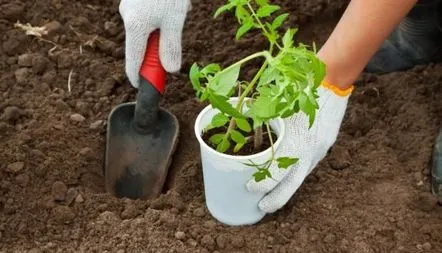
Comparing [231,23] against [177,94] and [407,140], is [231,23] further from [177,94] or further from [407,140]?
[407,140]

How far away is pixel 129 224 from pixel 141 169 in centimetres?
23

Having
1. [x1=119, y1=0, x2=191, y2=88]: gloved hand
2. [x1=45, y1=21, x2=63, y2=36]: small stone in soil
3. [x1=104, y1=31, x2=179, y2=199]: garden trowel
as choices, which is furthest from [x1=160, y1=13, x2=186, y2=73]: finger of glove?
[x1=45, y1=21, x2=63, y2=36]: small stone in soil

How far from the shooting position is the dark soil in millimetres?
1656

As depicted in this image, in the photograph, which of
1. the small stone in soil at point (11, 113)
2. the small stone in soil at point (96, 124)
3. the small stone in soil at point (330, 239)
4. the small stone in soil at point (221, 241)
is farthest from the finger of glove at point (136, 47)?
the small stone in soil at point (330, 239)

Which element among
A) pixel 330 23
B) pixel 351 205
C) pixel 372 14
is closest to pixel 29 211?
pixel 351 205

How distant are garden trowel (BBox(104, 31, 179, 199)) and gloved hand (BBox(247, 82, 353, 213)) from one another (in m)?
0.36

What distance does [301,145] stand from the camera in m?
1.56

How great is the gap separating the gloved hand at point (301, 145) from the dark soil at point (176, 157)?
11cm

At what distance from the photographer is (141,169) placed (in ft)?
6.14

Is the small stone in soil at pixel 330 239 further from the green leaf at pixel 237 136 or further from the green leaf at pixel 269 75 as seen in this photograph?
the green leaf at pixel 269 75

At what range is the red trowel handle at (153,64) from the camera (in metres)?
1.75

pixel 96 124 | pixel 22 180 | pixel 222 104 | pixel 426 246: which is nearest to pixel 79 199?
pixel 22 180

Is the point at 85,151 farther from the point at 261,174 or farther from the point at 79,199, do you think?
the point at 261,174

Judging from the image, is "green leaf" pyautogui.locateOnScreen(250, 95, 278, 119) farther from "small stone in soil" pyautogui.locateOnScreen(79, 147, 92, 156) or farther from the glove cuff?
"small stone in soil" pyautogui.locateOnScreen(79, 147, 92, 156)
